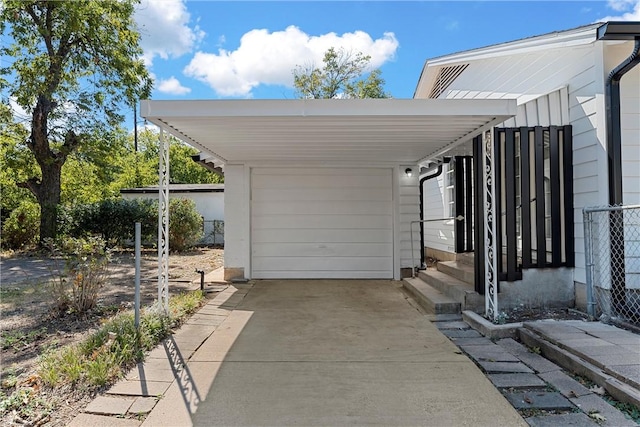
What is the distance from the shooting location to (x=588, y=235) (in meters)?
4.56

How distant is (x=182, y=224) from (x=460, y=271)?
31.7 feet

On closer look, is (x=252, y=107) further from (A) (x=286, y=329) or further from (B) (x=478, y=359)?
(B) (x=478, y=359)

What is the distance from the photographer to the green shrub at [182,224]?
506 inches

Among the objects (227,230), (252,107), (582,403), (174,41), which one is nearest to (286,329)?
(252,107)

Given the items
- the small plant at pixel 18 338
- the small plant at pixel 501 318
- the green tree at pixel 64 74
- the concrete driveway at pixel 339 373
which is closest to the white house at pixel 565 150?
the small plant at pixel 501 318

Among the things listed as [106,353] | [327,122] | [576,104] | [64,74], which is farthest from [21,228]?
[576,104]

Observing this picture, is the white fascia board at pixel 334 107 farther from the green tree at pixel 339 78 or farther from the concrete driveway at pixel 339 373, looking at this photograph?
the green tree at pixel 339 78

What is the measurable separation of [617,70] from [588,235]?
5.97 ft

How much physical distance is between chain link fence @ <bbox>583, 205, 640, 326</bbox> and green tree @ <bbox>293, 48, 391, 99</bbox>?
64.5ft

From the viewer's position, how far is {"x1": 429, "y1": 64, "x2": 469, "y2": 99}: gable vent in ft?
30.4

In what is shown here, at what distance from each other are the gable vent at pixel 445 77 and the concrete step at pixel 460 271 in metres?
4.68

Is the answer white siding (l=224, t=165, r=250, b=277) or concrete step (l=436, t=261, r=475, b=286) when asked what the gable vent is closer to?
concrete step (l=436, t=261, r=475, b=286)

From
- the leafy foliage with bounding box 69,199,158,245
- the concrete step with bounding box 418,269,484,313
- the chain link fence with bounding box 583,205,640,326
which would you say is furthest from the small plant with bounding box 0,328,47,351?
the leafy foliage with bounding box 69,199,158,245

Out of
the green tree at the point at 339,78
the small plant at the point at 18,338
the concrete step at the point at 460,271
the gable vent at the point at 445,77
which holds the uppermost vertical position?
the green tree at the point at 339,78
